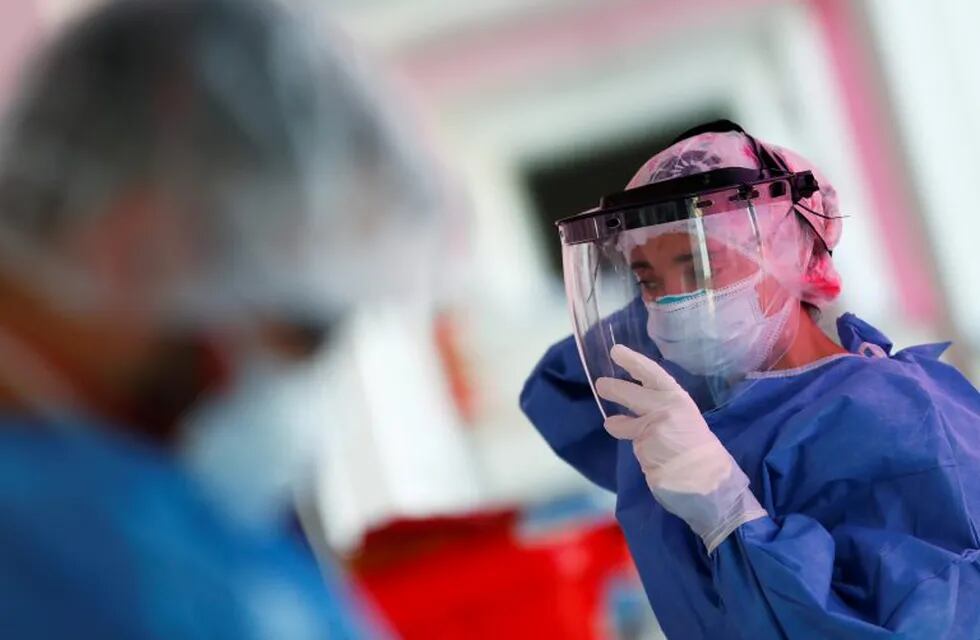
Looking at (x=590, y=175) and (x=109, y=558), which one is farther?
(x=590, y=175)

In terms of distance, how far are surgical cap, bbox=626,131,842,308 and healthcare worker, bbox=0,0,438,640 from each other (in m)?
0.18

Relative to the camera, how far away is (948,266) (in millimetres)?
2102

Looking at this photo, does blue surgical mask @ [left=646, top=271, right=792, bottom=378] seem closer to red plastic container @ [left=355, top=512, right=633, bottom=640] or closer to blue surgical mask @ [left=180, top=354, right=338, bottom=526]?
blue surgical mask @ [left=180, top=354, right=338, bottom=526]

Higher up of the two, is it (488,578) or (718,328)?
(718,328)

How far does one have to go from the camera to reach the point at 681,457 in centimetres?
77

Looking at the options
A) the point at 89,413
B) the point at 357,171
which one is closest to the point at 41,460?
the point at 89,413

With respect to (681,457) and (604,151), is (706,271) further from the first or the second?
(604,151)

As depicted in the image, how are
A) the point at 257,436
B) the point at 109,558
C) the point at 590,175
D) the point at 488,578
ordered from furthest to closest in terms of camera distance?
the point at 488,578 → the point at 590,175 → the point at 257,436 → the point at 109,558

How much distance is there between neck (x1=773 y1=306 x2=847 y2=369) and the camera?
795 millimetres

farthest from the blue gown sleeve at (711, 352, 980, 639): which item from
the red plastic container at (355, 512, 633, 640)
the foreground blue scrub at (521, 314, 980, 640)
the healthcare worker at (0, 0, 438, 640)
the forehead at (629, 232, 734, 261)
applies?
the red plastic container at (355, 512, 633, 640)

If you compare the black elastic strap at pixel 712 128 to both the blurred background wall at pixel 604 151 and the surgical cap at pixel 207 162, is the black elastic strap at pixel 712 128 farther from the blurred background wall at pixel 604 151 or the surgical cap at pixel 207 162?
the surgical cap at pixel 207 162

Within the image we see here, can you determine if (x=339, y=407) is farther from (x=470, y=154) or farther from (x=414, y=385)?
(x=414, y=385)

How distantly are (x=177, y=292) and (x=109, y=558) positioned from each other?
16 cm

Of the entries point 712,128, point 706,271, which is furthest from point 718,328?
point 712,128
